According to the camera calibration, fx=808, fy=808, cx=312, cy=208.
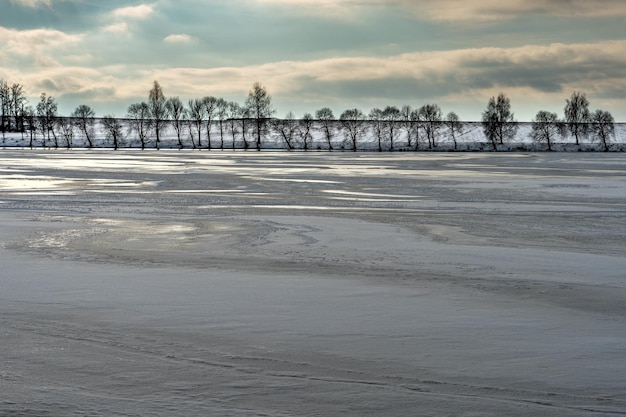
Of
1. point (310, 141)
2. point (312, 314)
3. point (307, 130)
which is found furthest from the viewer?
point (310, 141)

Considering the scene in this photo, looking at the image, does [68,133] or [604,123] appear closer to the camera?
[604,123]

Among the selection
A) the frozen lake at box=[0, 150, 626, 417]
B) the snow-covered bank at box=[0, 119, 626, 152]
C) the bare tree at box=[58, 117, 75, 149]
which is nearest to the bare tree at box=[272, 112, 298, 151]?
the snow-covered bank at box=[0, 119, 626, 152]

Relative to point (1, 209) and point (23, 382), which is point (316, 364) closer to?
point (23, 382)

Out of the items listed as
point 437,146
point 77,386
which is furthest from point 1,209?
point 437,146

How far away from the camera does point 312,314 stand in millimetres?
7805

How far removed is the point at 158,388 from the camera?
545 centimetres

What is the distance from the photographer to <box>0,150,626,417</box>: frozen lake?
535cm

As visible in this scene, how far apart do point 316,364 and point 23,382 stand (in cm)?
208

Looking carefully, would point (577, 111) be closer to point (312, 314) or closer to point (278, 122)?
point (278, 122)

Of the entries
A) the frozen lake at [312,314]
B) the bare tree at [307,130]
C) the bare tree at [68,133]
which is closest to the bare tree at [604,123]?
the bare tree at [307,130]

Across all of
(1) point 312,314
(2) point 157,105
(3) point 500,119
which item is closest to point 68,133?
(2) point 157,105

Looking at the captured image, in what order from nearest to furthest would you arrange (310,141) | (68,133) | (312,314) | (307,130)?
1. (312,314)
2. (307,130)
3. (310,141)
4. (68,133)

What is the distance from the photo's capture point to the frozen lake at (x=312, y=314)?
17.5 feet

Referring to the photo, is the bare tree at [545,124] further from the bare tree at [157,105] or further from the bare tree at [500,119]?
the bare tree at [157,105]
